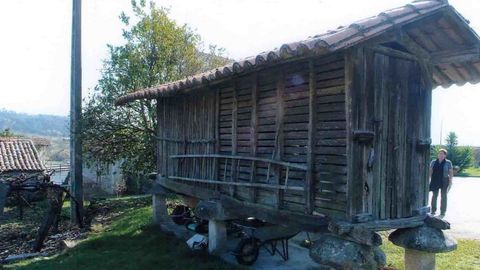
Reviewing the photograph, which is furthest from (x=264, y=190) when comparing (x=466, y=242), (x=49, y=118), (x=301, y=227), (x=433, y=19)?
(x=49, y=118)

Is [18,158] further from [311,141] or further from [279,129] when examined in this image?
[311,141]

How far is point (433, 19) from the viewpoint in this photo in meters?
4.78

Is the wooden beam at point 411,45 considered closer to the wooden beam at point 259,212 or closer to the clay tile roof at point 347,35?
the clay tile roof at point 347,35

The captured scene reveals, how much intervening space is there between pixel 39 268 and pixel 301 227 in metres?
5.01

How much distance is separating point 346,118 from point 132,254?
16.3 ft

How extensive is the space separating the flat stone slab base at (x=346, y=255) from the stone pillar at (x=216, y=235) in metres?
2.60

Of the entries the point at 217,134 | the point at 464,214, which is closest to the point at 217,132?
the point at 217,134

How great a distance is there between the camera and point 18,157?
2097 cm

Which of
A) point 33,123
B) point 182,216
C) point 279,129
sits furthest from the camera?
point 33,123

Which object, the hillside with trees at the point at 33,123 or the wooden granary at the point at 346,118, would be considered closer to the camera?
the wooden granary at the point at 346,118

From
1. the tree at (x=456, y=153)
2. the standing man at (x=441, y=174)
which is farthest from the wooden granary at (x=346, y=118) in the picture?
the tree at (x=456, y=153)

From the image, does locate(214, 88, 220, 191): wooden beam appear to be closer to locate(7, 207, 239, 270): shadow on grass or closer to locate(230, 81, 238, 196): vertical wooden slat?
locate(230, 81, 238, 196): vertical wooden slat

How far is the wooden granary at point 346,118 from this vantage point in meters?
4.50

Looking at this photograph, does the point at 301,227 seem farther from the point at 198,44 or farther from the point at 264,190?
the point at 198,44
